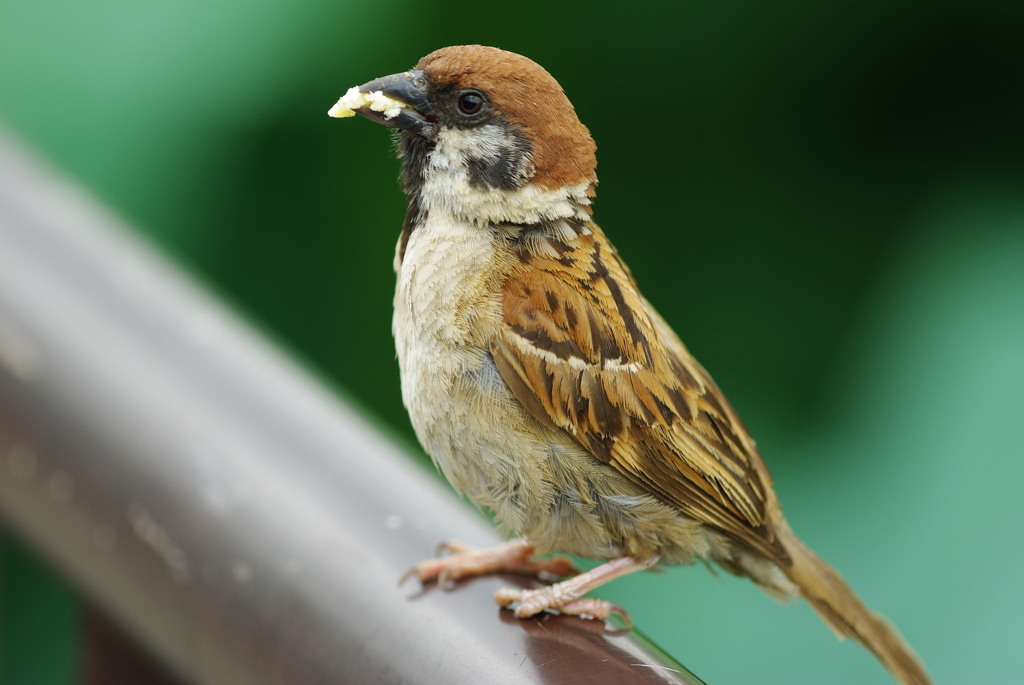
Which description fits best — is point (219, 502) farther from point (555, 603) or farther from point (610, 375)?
point (610, 375)

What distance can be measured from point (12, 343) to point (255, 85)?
6.04ft

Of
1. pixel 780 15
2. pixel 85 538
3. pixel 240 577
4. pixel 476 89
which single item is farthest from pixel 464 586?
pixel 780 15

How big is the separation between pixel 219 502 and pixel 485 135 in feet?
2.14

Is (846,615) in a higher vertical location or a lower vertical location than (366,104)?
lower

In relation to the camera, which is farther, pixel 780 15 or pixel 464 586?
pixel 780 15

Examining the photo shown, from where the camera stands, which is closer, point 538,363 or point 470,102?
point 470,102

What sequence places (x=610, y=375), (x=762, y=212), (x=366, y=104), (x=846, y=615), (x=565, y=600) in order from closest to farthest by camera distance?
(x=366, y=104) < (x=565, y=600) < (x=610, y=375) < (x=846, y=615) < (x=762, y=212)

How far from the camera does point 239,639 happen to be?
139 centimetres

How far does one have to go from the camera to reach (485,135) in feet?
4.72

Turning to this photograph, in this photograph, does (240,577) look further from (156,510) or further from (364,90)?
A: (364,90)

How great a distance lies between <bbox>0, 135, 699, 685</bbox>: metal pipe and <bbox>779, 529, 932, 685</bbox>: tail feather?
0.59 meters

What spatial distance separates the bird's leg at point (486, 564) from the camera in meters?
1.45

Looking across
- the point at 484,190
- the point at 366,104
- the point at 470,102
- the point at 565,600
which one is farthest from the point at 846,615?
the point at 366,104

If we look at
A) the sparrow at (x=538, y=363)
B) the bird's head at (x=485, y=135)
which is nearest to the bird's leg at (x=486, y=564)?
the sparrow at (x=538, y=363)
